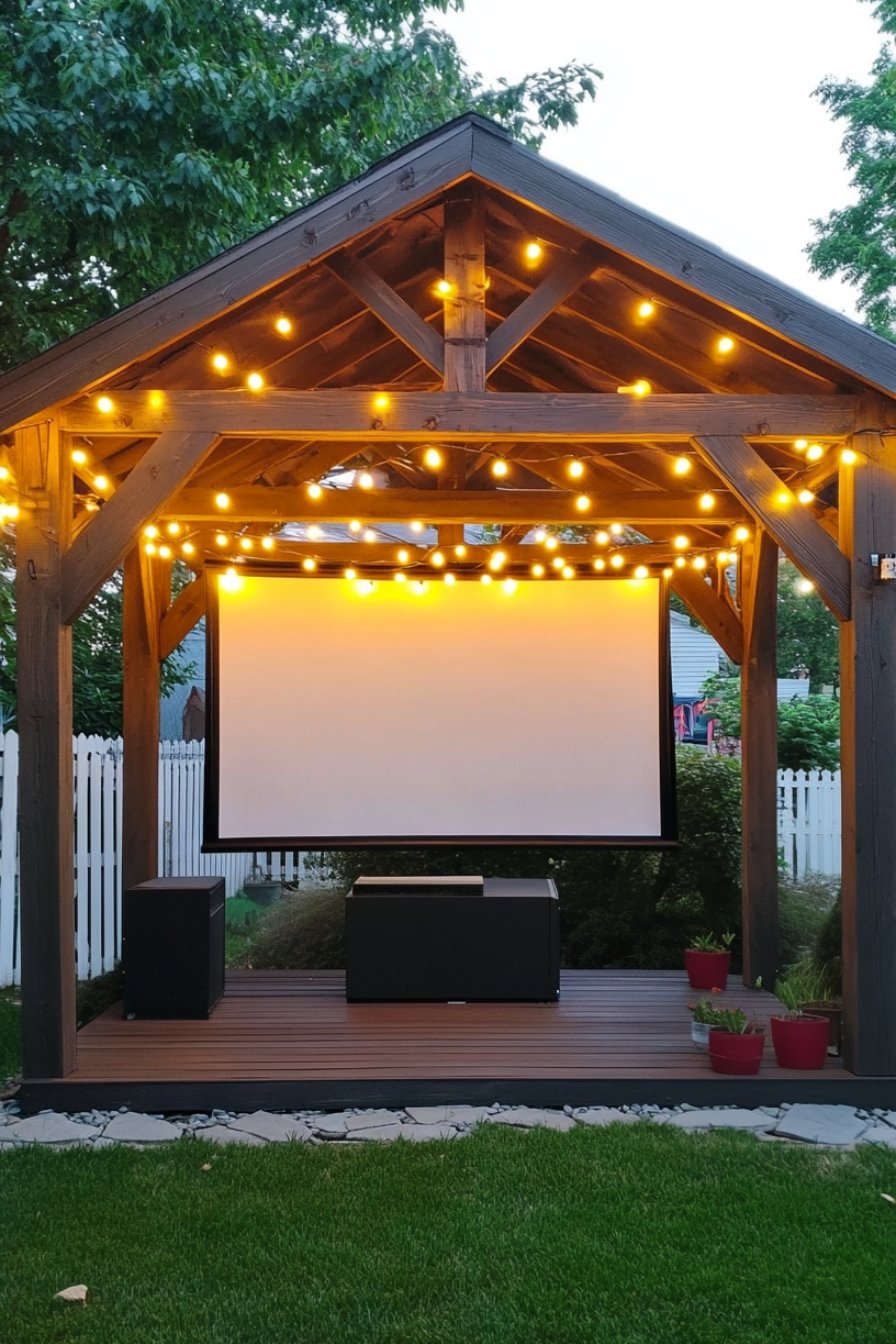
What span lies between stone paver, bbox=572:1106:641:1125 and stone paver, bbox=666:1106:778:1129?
153 mm

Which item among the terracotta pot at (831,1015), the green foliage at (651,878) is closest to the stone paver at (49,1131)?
the terracotta pot at (831,1015)

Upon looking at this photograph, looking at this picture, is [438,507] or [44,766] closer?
[44,766]

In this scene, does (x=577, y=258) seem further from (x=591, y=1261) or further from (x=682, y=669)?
(x=682, y=669)

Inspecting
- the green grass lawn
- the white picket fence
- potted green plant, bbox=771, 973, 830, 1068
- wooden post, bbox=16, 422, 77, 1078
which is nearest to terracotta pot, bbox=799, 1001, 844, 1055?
potted green plant, bbox=771, 973, 830, 1068

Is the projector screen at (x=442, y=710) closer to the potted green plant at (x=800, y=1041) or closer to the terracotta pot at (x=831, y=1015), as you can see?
the terracotta pot at (x=831, y=1015)

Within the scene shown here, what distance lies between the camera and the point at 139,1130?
4402mm

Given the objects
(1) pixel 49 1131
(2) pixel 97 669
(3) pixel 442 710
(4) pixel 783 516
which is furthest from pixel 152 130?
(1) pixel 49 1131

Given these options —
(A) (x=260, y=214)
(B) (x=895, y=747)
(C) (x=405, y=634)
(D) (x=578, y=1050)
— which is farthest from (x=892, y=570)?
(A) (x=260, y=214)

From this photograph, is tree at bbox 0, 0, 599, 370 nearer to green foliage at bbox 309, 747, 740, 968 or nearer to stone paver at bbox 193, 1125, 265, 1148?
green foliage at bbox 309, 747, 740, 968

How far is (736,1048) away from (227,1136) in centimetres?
200

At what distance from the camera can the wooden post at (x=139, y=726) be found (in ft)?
22.2

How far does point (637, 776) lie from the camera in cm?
721

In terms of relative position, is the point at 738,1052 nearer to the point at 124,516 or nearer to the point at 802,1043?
the point at 802,1043

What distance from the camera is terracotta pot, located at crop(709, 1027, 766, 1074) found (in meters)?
4.72
